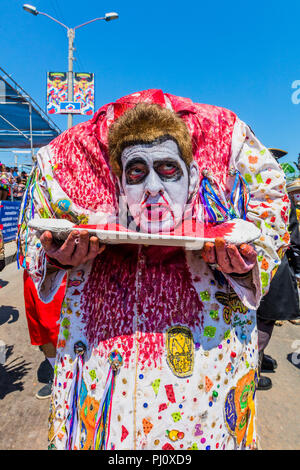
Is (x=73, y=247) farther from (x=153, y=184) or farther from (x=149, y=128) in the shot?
(x=149, y=128)

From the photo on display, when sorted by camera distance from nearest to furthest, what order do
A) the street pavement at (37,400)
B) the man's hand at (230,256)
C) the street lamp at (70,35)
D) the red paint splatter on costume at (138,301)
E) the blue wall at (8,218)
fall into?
the man's hand at (230,256)
the red paint splatter on costume at (138,301)
the street pavement at (37,400)
the blue wall at (8,218)
the street lamp at (70,35)

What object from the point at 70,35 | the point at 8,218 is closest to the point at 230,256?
the point at 8,218

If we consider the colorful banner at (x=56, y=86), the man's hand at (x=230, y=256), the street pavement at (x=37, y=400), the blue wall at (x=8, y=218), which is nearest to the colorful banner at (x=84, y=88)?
the colorful banner at (x=56, y=86)

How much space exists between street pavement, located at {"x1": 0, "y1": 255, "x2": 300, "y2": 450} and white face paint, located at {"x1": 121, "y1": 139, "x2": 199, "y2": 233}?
1.75 metres

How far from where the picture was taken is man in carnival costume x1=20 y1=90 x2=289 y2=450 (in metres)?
0.90

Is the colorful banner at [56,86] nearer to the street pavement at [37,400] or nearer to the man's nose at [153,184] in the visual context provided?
the street pavement at [37,400]

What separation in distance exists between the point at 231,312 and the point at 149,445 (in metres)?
0.49

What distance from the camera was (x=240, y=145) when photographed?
3.30 feet

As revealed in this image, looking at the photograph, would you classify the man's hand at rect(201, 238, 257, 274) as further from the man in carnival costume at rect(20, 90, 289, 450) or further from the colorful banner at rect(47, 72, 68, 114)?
the colorful banner at rect(47, 72, 68, 114)

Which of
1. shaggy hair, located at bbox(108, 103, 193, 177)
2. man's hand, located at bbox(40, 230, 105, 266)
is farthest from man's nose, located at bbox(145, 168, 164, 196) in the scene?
man's hand, located at bbox(40, 230, 105, 266)

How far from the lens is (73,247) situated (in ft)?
2.93

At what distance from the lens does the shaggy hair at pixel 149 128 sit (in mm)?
937

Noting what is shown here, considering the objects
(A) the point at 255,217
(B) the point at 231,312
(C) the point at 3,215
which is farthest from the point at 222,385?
(C) the point at 3,215

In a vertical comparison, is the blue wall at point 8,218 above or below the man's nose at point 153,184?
below
